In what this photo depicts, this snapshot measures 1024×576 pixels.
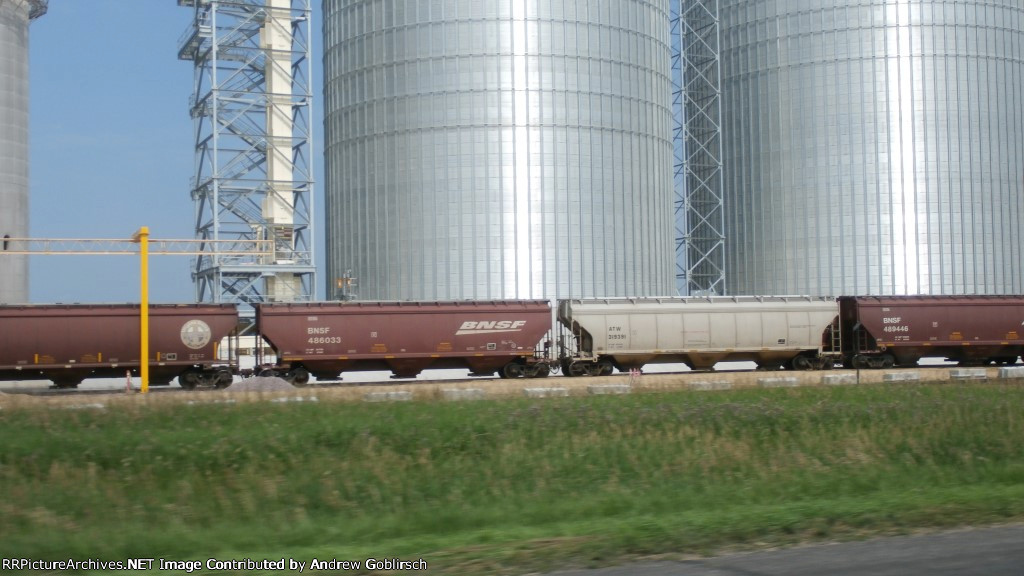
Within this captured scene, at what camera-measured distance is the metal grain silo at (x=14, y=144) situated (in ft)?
228

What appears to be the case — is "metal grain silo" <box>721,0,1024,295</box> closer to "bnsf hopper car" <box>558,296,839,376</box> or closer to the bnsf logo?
"bnsf hopper car" <box>558,296,839,376</box>

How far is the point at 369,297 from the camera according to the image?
5994 centimetres

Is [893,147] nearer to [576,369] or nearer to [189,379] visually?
[576,369]

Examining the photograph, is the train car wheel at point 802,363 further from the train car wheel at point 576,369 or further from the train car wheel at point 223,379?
the train car wheel at point 223,379

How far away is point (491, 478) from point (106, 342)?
27.6 meters

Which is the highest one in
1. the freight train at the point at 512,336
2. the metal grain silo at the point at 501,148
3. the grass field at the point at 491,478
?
the metal grain silo at the point at 501,148

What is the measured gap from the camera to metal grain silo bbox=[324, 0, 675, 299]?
183 feet

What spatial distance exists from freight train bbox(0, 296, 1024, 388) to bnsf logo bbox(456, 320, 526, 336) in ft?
0.14

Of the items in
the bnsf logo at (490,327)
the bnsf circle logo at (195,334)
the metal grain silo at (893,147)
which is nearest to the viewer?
the bnsf circle logo at (195,334)

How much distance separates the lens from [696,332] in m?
44.4

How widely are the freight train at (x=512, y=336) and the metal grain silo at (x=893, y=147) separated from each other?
54.6 ft

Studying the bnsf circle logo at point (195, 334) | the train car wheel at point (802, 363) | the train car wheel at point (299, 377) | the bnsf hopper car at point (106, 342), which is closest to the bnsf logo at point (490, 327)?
the train car wheel at point (299, 377)

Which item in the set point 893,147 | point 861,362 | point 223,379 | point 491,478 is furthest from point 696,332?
point 491,478

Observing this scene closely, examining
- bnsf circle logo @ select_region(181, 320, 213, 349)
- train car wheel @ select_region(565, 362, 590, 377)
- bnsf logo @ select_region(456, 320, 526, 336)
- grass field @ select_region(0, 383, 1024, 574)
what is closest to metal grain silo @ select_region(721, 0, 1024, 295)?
train car wheel @ select_region(565, 362, 590, 377)
